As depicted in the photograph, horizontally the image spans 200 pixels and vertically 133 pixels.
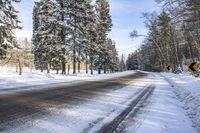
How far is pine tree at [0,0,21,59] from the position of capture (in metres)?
23.9

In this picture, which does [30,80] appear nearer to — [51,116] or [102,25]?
[51,116]

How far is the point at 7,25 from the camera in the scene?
80.3ft

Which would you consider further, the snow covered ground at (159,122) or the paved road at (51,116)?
the snow covered ground at (159,122)

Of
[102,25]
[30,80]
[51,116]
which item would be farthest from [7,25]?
[102,25]

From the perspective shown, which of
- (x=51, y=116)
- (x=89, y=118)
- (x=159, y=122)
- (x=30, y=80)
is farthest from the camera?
(x=30, y=80)

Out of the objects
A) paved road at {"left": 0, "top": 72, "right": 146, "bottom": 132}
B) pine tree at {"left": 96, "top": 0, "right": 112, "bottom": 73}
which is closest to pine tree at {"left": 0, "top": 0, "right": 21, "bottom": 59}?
paved road at {"left": 0, "top": 72, "right": 146, "bottom": 132}

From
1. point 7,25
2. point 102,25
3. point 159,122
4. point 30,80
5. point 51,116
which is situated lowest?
point 159,122

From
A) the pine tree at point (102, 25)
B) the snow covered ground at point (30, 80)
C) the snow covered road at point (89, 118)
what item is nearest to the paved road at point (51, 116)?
the snow covered road at point (89, 118)

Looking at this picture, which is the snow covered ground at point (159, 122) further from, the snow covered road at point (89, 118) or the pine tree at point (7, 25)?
the pine tree at point (7, 25)

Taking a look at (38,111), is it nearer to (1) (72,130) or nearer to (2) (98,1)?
(1) (72,130)

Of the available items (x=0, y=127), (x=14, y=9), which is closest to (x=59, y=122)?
(x=0, y=127)

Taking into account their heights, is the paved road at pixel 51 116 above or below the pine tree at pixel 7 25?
below

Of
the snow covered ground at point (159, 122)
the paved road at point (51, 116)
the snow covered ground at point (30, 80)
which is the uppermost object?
the snow covered ground at point (30, 80)

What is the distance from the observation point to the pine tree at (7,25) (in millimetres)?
23922
